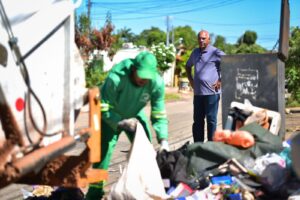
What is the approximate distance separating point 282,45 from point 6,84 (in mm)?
4202

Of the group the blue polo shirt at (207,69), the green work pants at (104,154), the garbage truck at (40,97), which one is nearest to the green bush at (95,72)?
the blue polo shirt at (207,69)

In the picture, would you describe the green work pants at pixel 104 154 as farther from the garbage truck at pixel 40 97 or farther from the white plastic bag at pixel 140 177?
the garbage truck at pixel 40 97

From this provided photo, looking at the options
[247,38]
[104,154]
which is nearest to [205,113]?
[104,154]

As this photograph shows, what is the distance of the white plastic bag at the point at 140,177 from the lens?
14.0 ft

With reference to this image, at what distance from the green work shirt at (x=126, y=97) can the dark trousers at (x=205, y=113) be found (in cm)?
225

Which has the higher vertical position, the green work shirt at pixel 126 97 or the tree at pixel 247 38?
the green work shirt at pixel 126 97

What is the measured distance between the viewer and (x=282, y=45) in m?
6.33

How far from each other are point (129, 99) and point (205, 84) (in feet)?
8.48

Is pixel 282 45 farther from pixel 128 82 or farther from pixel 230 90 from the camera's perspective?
pixel 128 82

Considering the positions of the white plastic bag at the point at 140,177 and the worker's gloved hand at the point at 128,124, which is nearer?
the white plastic bag at the point at 140,177

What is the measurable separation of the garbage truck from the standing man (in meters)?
3.61

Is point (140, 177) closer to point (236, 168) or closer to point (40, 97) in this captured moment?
A: point (236, 168)

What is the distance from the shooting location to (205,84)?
6.93 metres

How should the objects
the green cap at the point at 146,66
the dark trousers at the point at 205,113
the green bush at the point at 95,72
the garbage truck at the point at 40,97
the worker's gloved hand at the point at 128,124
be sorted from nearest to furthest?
the garbage truck at the point at 40,97 → the green cap at the point at 146,66 → the worker's gloved hand at the point at 128,124 → the dark trousers at the point at 205,113 → the green bush at the point at 95,72
